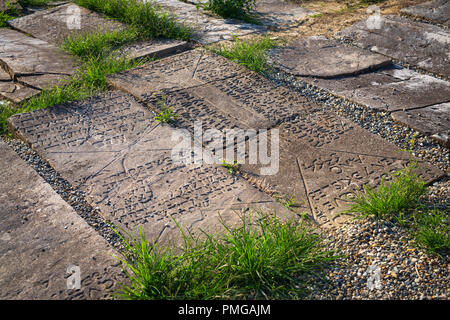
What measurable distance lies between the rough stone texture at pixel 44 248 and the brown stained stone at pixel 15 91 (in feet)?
3.59

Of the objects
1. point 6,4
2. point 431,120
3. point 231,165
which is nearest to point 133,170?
point 231,165

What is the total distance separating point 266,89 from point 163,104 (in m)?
0.85

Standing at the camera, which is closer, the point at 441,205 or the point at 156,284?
the point at 156,284

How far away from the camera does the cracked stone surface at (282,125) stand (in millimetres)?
2684

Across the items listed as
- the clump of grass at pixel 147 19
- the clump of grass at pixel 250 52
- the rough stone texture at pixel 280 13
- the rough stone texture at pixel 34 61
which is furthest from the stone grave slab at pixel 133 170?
the rough stone texture at pixel 280 13

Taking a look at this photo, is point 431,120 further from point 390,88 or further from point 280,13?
point 280,13

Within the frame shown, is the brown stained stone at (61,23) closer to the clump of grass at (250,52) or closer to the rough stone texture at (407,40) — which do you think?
the clump of grass at (250,52)

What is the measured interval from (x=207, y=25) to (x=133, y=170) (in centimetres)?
262

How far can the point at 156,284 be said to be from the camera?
76.7 inches

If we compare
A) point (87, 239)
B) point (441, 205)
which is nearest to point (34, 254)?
point (87, 239)

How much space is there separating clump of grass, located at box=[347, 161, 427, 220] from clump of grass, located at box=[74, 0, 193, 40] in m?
2.74

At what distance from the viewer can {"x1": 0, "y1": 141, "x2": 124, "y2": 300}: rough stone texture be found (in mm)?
2021

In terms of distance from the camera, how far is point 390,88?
3.70m
